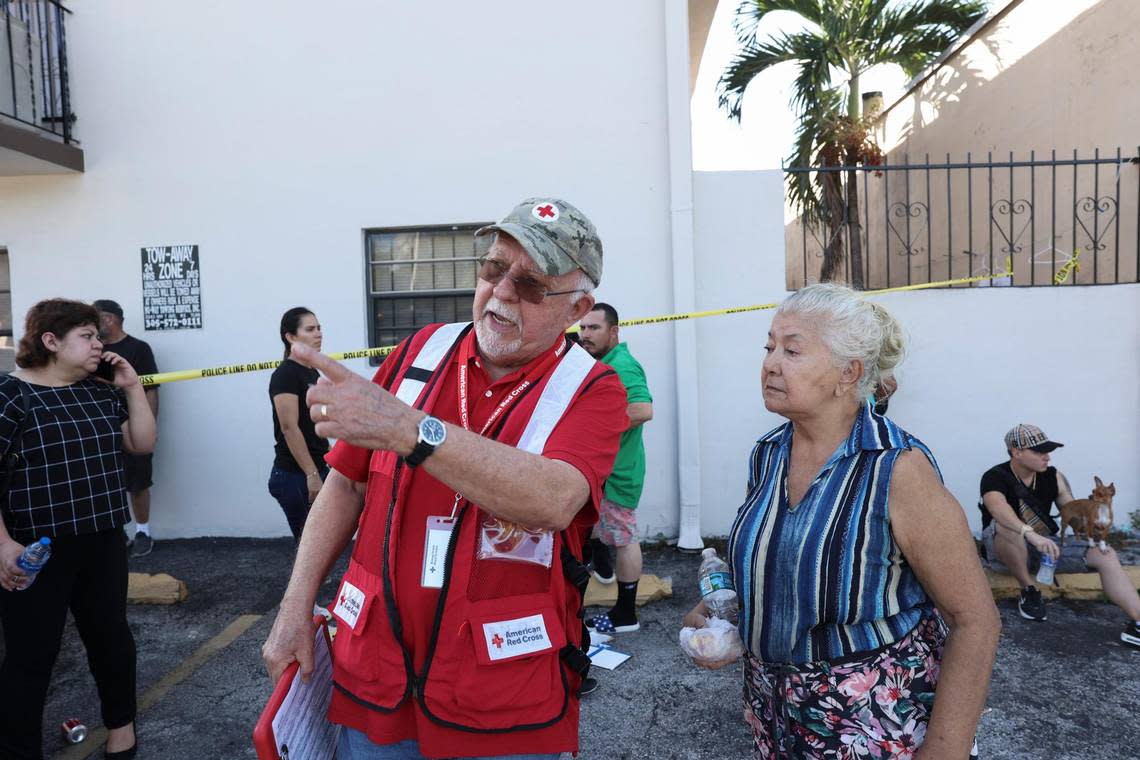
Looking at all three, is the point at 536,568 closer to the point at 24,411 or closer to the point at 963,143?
the point at 24,411

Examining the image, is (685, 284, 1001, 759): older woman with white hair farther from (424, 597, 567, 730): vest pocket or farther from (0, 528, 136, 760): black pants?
(0, 528, 136, 760): black pants

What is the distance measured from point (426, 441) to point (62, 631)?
8.69ft

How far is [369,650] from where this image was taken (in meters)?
1.73

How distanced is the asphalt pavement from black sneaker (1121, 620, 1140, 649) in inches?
2.1

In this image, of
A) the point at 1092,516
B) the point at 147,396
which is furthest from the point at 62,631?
the point at 1092,516

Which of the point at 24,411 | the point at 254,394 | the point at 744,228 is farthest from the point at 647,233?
the point at 24,411

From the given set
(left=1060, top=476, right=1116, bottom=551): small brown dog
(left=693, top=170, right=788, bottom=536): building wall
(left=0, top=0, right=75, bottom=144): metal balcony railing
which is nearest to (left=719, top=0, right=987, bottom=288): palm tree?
(left=693, top=170, right=788, bottom=536): building wall

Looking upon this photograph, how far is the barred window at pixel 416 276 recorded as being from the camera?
656 cm

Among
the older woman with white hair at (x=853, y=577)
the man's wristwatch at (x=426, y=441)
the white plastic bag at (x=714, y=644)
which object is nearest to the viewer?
the man's wristwatch at (x=426, y=441)

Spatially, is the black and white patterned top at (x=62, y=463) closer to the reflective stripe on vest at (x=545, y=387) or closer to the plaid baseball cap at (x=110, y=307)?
the reflective stripe on vest at (x=545, y=387)

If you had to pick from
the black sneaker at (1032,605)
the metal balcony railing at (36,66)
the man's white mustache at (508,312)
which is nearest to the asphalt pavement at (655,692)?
the black sneaker at (1032,605)

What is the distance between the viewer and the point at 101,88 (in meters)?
6.63

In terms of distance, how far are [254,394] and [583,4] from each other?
13.6ft

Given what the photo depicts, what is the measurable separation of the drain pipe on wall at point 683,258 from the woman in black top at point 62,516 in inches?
153
